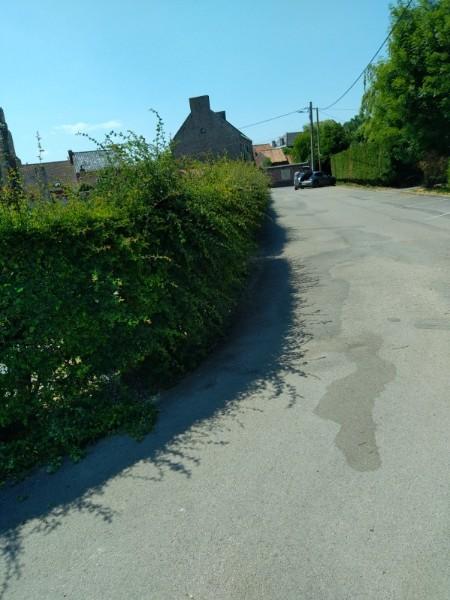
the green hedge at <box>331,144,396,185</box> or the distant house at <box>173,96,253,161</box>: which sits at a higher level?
the distant house at <box>173,96,253,161</box>

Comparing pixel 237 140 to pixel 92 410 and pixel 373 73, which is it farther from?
pixel 92 410

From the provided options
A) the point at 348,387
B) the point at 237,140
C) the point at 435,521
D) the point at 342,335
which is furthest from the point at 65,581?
the point at 237,140

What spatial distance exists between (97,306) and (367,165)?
35.3 metres

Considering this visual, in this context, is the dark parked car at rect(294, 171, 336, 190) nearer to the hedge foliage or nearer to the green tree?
the green tree

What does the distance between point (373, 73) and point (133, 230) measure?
89.1 feet

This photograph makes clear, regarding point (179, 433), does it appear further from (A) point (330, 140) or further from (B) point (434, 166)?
(A) point (330, 140)

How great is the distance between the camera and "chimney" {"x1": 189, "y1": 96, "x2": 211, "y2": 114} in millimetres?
49188

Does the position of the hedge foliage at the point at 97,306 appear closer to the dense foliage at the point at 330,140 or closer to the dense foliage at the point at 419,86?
the dense foliage at the point at 419,86

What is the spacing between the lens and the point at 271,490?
119 inches

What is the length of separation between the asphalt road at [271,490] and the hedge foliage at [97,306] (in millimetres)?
346

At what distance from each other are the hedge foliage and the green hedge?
29666 mm

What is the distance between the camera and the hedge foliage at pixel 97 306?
384 centimetres

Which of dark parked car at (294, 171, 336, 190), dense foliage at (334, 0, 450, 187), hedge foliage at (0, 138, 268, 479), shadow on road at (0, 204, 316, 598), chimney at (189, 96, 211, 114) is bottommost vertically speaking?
shadow on road at (0, 204, 316, 598)

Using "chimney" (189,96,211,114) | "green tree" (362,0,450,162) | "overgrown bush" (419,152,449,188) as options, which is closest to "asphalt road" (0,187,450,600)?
"green tree" (362,0,450,162)
